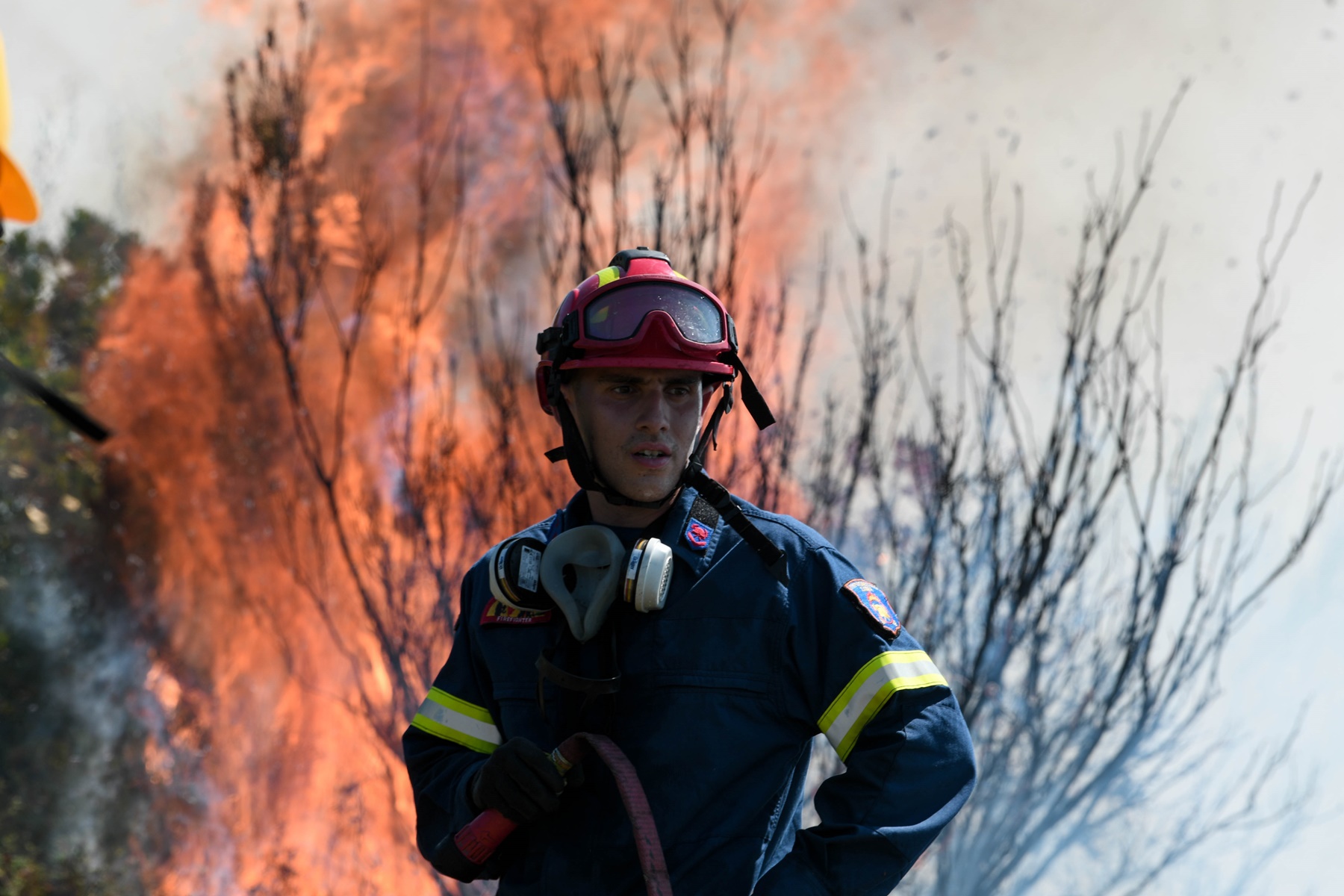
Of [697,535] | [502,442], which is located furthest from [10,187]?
[502,442]

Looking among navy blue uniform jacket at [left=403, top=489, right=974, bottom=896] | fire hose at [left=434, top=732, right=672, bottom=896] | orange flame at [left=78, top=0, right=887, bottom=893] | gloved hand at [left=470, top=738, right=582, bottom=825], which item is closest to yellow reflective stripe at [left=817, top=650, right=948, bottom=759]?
navy blue uniform jacket at [left=403, top=489, right=974, bottom=896]

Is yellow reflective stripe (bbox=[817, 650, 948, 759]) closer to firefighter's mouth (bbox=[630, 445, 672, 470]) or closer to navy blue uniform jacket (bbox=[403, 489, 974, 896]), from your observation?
navy blue uniform jacket (bbox=[403, 489, 974, 896])

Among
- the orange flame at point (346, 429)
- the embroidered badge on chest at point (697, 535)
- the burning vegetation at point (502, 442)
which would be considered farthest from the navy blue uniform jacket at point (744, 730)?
the orange flame at point (346, 429)

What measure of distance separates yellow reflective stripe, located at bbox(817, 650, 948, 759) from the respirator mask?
36 centimetres

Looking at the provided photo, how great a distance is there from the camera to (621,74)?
7383 mm

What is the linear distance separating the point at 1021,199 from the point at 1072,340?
4.63 ft

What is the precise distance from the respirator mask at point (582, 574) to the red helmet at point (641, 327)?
0.34m

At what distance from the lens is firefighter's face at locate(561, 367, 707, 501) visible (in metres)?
2.29

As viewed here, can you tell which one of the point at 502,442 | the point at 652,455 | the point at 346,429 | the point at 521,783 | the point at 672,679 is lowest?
the point at 346,429

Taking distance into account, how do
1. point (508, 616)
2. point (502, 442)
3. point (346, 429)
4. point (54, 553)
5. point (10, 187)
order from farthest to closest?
1. point (54, 553)
2. point (346, 429)
3. point (502, 442)
4. point (508, 616)
5. point (10, 187)

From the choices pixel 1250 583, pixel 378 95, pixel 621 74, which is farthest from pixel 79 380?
pixel 1250 583

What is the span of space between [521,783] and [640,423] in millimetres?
708

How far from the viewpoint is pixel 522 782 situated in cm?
201

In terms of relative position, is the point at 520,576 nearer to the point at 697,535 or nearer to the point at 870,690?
the point at 697,535
